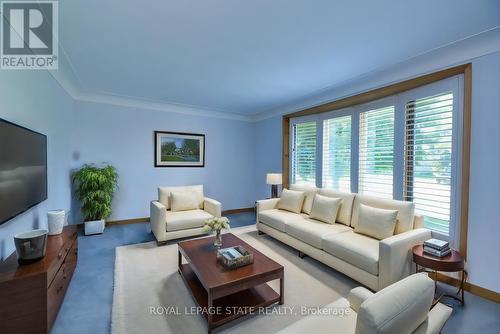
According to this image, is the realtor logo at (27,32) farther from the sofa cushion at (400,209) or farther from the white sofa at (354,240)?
the sofa cushion at (400,209)

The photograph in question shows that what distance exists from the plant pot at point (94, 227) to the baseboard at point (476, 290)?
16.8 ft

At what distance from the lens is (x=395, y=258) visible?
7.17 feet

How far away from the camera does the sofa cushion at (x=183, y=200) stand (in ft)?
13.3

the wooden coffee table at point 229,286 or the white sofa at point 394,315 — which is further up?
the white sofa at point 394,315

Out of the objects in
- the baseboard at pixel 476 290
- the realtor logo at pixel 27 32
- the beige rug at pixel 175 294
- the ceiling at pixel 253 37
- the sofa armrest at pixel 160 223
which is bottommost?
the beige rug at pixel 175 294

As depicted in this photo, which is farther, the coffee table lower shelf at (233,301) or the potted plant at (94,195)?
the potted plant at (94,195)

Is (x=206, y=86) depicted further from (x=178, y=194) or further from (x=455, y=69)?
(x=455, y=69)

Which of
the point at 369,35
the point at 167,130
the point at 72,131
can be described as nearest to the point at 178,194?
the point at 167,130

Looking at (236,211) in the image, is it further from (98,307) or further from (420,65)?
(420,65)

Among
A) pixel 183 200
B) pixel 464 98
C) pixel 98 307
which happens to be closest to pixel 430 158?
→ pixel 464 98

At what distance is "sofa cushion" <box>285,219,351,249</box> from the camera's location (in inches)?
115

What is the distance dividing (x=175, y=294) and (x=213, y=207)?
6.16 feet

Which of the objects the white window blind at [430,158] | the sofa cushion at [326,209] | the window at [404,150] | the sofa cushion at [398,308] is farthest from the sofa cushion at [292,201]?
the sofa cushion at [398,308]

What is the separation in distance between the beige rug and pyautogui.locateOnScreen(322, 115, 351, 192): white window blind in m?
1.57
